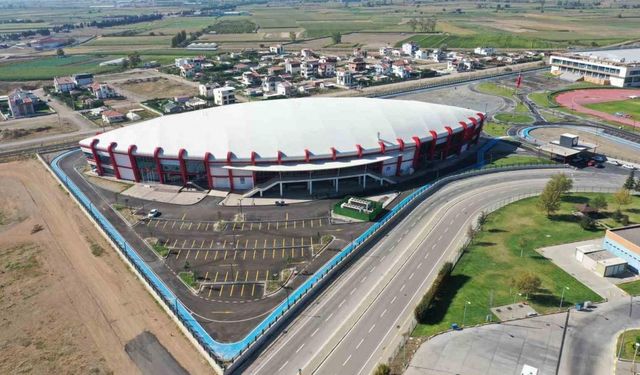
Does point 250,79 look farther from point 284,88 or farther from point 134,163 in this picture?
point 134,163

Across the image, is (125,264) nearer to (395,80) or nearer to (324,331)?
(324,331)

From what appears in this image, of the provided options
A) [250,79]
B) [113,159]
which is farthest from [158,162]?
[250,79]

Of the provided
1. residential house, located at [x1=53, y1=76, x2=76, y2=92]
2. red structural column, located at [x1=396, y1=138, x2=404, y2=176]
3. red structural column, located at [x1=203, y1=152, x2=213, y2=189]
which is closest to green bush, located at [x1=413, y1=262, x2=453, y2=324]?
red structural column, located at [x1=396, y1=138, x2=404, y2=176]

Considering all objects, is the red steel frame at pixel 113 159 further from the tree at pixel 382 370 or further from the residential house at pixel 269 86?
the residential house at pixel 269 86

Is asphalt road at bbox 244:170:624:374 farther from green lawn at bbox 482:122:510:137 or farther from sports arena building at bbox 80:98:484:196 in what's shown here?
green lawn at bbox 482:122:510:137

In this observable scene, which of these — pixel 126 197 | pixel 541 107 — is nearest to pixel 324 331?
pixel 126 197
